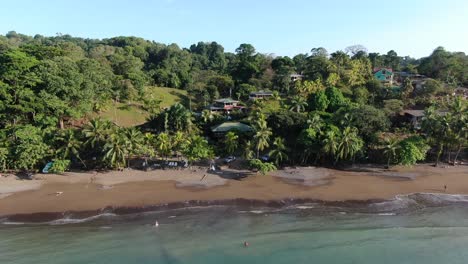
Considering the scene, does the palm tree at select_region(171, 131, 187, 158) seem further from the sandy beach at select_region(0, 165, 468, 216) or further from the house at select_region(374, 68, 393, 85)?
the house at select_region(374, 68, 393, 85)

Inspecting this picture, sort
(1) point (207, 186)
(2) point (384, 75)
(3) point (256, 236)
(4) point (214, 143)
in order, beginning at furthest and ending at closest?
(2) point (384, 75), (4) point (214, 143), (1) point (207, 186), (3) point (256, 236)

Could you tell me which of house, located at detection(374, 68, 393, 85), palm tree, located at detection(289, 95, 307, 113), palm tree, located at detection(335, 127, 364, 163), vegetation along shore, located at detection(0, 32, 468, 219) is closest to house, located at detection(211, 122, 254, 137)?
vegetation along shore, located at detection(0, 32, 468, 219)

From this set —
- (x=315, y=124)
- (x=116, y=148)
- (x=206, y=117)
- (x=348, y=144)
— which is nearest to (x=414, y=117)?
(x=348, y=144)

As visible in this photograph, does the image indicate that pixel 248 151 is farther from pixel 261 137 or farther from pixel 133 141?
pixel 133 141

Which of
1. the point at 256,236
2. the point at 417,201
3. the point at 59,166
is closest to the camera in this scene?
the point at 256,236

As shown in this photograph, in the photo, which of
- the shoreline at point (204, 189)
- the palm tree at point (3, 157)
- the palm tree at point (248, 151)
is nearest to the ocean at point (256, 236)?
the shoreline at point (204, 189)

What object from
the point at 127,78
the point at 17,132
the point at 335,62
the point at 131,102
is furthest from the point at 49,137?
the point at 335,62
